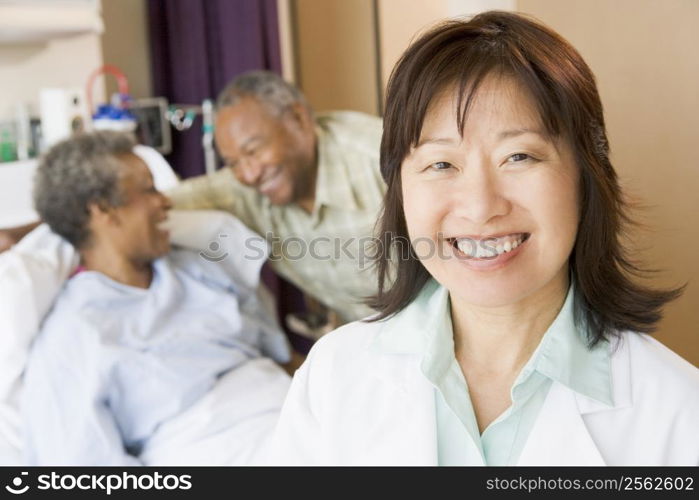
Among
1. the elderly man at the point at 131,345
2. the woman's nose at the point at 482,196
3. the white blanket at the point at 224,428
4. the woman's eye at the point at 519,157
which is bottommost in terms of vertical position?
the white blanket at the point at 224,428

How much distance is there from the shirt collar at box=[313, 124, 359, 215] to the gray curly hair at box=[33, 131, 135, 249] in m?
0.42

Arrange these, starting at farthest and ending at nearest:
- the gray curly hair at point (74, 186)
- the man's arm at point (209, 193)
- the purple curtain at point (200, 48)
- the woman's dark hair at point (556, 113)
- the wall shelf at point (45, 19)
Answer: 1. the purple curtain at point (200, 48)
2. the wall shelf at point (45, 19)
3. the man's arm at point (209, 193)
4. the gray curly hair at point (74, 186)
5. the woman's dark hair at point (556, 113)

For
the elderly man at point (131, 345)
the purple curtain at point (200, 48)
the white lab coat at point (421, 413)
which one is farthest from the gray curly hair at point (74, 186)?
the white lab coat at point (421, 413)

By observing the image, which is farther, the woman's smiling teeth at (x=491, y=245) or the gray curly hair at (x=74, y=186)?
the gray curly hair at (x=74, y=186)

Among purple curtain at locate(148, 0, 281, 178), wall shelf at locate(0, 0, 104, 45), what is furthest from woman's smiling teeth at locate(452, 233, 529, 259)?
wall shelf at locate(0, 0, 104, 45)

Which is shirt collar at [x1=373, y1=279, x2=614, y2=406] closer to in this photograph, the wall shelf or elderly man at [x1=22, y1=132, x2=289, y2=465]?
elderly man at [x1=22, y1=132, x2=289, y2=465]

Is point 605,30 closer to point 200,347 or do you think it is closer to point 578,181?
point 578,181

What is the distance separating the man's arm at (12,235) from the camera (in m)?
1.70

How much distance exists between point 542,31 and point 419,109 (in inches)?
4.6

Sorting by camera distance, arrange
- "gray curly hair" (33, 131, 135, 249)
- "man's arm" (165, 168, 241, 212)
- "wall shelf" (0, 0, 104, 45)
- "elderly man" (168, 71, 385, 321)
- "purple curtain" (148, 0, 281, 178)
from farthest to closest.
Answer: "purple curtain" (148, 0, 281, 178) → "wall shelf" (0, 0, 104, 45) → "man's arm" (165, 168, 241, 212) → "elderly man" (168, 71, 385, 321) → "gray curly hair" (33, 131, 135, 249)

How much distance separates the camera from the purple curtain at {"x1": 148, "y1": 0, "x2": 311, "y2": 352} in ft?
7.58

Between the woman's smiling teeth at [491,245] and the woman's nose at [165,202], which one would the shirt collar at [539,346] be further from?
the woman's nose at [165,202]

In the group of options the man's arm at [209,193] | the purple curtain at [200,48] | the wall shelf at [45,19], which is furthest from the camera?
the purple curtain at [200,48]

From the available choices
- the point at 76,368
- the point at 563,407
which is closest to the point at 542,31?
the point at 563,407
